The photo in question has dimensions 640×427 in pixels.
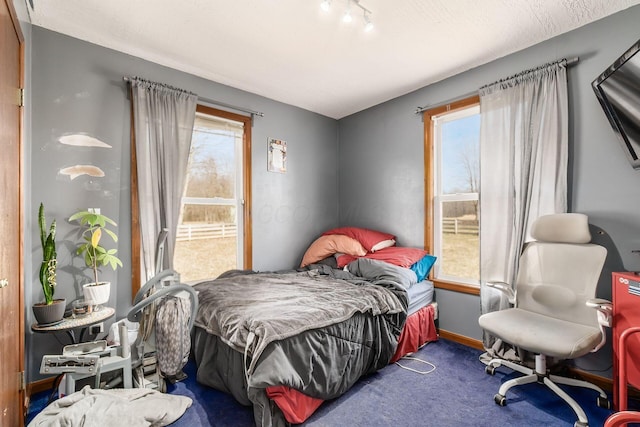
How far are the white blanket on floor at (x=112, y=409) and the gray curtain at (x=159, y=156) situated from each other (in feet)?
3.14

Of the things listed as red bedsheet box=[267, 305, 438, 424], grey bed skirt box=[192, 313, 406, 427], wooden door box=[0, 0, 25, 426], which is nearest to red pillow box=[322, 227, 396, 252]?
red bedsheet box=[267, 305, 438, 424]

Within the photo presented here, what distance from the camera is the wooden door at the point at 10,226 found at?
1320 millimetres

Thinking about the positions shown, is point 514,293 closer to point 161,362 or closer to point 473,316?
point 473,316

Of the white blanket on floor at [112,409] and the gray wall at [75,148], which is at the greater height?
the gray wall at [75,148]

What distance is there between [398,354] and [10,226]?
2.75 meters

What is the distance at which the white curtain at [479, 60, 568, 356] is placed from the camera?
2248mm

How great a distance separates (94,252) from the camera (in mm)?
2205

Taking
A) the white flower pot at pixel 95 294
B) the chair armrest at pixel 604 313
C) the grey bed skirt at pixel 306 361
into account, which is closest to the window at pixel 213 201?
the white flower pot at pixel 95 294

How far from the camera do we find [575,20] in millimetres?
2135

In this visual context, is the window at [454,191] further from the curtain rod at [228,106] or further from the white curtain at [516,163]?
the curtain rod at [228,106]

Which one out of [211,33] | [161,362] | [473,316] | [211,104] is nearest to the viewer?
[161,362]

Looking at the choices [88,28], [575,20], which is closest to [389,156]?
[575,20]

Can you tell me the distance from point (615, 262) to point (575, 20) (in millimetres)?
1798

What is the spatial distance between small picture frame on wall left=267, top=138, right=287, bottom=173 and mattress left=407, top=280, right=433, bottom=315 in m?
2.08
